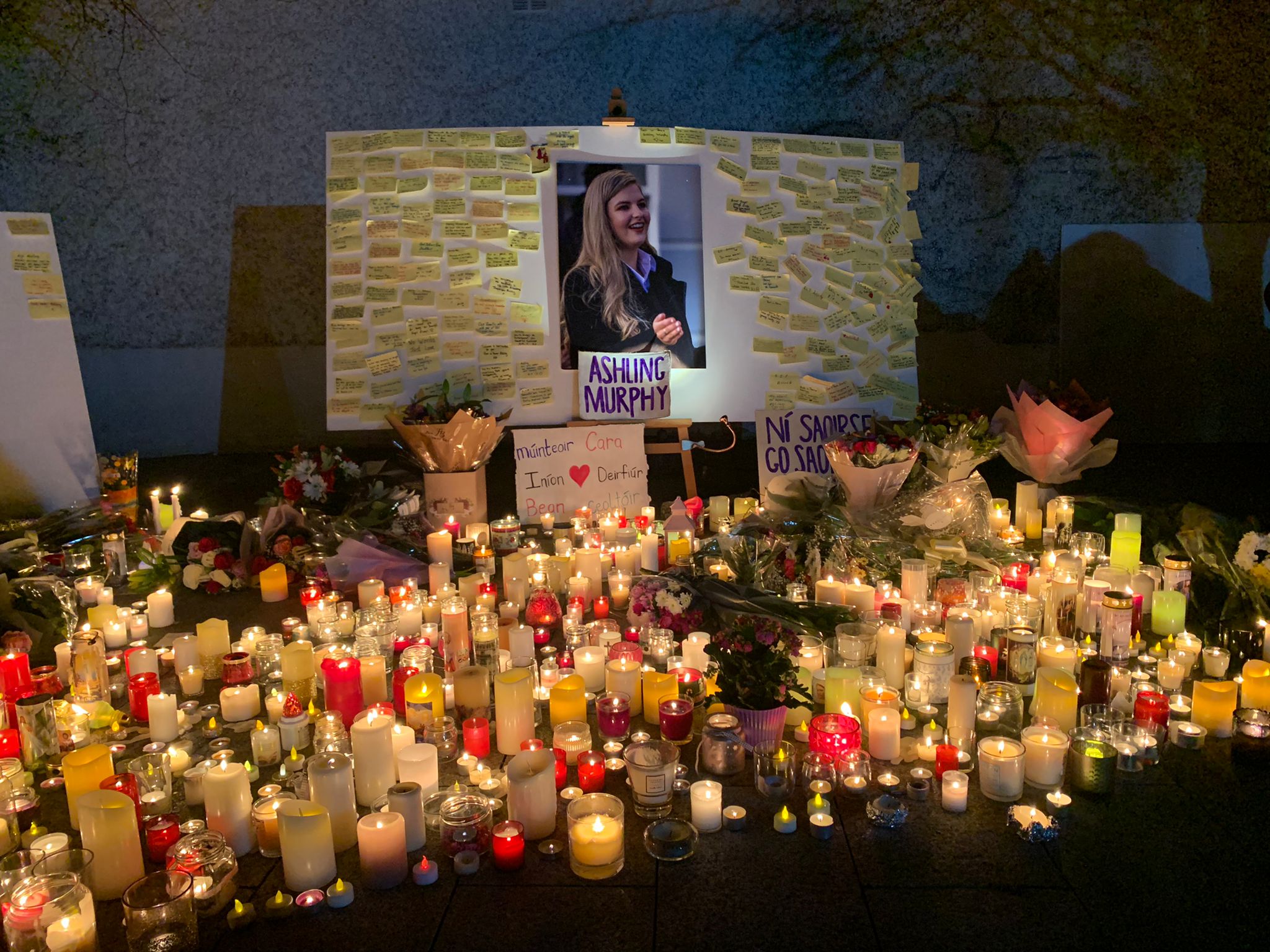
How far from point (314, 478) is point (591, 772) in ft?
8.24

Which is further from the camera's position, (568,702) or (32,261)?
(32,261)

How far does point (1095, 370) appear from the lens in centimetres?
698

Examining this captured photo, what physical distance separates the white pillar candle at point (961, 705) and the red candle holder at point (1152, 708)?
0.48 meters

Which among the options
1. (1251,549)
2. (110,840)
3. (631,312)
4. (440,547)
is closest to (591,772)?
(110,840)

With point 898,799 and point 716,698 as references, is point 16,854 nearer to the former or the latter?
point 716,698

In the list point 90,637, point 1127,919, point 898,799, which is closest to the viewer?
point 1127,919

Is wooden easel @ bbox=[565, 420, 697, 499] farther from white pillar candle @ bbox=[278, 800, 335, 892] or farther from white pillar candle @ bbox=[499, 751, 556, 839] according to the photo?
white pillar candle @ bbox=[278, 800, 335, 892]

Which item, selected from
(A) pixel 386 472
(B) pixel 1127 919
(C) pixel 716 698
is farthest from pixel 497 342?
(B) pixel 1127 919

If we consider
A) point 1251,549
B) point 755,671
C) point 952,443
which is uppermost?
point 952,443

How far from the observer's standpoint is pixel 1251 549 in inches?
126

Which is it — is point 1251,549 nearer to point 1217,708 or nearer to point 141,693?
point 1217,708

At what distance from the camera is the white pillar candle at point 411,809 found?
7.00 ft

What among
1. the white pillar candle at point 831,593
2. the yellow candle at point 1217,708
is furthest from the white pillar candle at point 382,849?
the yellow candle at point 1217,708

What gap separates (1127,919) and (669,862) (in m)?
0.96
